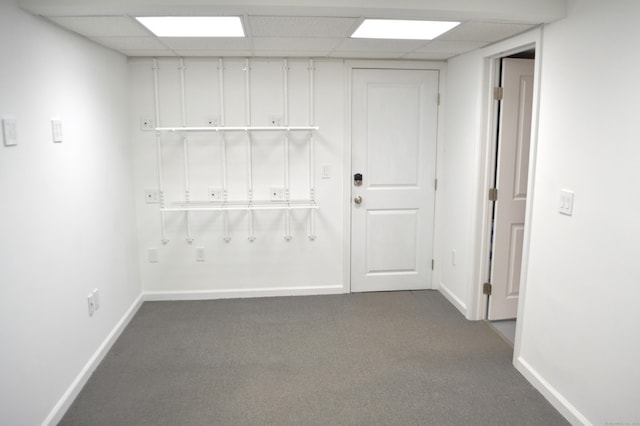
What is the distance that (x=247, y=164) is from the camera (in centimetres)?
394

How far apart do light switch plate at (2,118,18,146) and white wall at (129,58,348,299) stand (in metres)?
1.75

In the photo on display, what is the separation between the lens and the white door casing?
3.30 m

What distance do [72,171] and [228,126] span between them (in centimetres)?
144

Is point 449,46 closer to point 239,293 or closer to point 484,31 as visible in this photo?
point 484,31

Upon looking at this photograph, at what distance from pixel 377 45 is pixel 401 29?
17.0 inches

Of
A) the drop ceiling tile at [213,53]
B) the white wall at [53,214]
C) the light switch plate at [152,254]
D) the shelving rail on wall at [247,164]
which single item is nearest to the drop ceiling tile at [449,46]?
the shelving rail on wall at [247,164]

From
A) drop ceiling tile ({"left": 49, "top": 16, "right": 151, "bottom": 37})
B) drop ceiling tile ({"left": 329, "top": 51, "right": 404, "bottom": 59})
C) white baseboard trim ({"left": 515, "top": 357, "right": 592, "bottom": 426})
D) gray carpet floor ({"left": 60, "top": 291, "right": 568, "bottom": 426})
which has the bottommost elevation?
gray carpet floor ({"left": 60, "top": 291, "right": 568, "bottom": 426})

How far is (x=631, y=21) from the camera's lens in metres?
1.94

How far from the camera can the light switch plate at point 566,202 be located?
93.0 inches

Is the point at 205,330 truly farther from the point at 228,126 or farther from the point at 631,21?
the point at 631,21

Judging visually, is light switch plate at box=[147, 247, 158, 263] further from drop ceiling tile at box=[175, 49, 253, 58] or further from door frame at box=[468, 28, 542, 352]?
door frame at box=[468, 28, 542, 352]

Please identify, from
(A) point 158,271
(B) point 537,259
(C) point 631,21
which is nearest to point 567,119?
(C) point 631,21

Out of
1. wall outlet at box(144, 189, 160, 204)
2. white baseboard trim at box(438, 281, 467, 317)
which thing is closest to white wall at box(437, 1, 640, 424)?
white baseboard trim at box(438, 281, 467, 317)

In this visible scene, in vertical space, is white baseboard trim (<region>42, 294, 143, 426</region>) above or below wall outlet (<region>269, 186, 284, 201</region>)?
below
